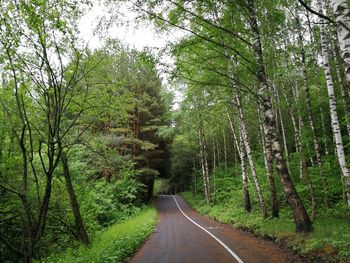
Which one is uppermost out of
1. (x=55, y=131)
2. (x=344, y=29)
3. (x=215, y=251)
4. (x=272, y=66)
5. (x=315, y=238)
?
(x=272, y=66)

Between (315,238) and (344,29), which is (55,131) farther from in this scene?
(315,238)

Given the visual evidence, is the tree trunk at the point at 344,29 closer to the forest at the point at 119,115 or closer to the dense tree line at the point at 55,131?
the forest at the point at 119,115

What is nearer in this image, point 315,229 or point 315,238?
point 315,238

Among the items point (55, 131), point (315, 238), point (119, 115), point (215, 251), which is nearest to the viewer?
point (55, 131)

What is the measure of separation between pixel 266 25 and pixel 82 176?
1244 cm

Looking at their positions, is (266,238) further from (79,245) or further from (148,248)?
(79,245)

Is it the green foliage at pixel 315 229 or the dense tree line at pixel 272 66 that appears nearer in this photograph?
the green foliage at pixel 315 229

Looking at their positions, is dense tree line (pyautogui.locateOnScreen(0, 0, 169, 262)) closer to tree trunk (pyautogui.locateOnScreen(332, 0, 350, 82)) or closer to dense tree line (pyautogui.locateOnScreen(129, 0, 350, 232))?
dense tree line (pyautogui.locateOnScreen(129, 0, 350, 232))

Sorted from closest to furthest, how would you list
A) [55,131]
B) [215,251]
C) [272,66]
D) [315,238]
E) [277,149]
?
[55,131] → [315,238] → [215,251] → [277,149] → [272,66]

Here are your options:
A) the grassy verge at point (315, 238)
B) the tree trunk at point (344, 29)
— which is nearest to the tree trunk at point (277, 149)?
the grassy verge at point (315, 238)

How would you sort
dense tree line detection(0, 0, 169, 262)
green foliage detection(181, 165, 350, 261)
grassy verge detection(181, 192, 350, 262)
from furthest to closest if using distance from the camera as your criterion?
green foliage detection(181, 165, 350, 261), grassy verge detection(181, 192, 350, 262), dense tree line detection(0, 0, 169, 262)

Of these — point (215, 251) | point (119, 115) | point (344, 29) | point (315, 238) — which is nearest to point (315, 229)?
point (315, 238)

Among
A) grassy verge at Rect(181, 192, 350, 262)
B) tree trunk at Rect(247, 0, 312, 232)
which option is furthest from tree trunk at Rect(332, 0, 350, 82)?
tree trunk at Rect(247, 0, 312, 232)

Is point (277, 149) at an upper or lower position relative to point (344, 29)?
lower
